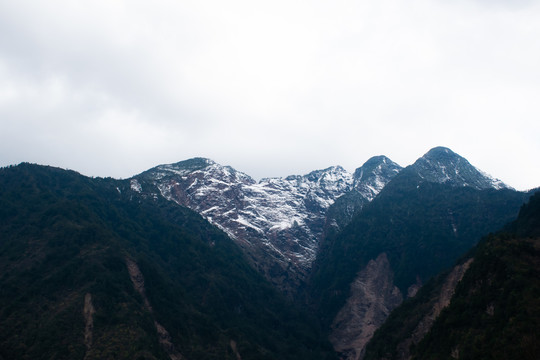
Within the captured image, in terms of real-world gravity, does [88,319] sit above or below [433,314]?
above

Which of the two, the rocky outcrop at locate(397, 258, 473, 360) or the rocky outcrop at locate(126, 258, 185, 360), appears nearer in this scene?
the rocky outcrop at locate(397, 258, 473, 360)

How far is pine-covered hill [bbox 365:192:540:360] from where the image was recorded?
98688mm

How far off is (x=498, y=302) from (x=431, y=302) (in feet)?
164

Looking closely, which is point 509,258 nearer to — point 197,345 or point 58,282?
point 197,345

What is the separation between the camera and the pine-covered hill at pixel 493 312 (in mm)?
98688

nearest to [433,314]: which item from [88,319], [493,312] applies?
[493,312]

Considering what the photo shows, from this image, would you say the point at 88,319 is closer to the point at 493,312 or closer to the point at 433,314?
the point at 433,314

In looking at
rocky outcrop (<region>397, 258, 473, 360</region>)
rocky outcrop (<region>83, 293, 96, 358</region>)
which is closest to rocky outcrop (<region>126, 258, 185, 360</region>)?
rocky outcrop (<region>83, 293, 96, 358</region>)

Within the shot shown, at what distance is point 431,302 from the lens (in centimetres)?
16100

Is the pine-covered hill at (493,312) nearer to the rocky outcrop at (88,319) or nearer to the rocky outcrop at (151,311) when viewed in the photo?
the rocky outcrop at (151,311)

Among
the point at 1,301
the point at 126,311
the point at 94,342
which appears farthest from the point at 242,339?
the point at 1,301

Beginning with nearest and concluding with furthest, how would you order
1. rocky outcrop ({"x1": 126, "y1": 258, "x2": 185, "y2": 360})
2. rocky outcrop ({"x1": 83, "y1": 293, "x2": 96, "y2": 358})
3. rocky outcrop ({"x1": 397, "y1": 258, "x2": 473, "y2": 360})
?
rocky outcrop ({"x1": 83, "y1": 293, "x2": 96, "y2": 358})
rocky outcrop ({"x1": 397, "y1": 258, "x2": 473, "y2": 360})
rocky outcrop ({"x1": 126, "y1": 258, "x2": 185, "y2": 360})

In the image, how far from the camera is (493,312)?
113 meters

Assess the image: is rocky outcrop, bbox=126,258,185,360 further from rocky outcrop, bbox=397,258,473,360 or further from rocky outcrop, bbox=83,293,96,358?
rocky outcrop, bbox=397,258,473,360
